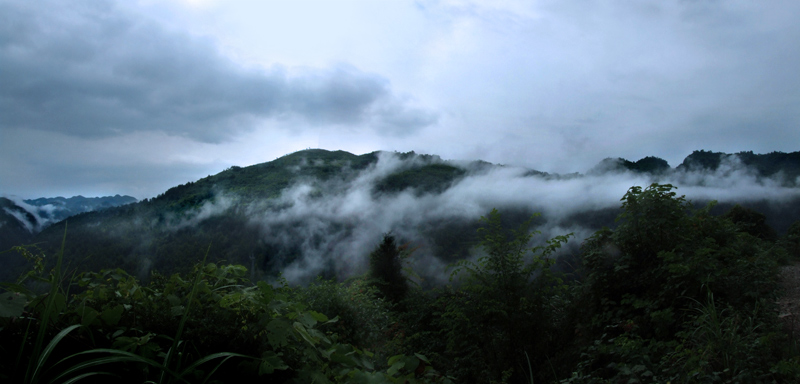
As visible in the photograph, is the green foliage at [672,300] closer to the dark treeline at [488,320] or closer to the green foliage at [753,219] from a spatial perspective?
the dark treeline at [488,320]

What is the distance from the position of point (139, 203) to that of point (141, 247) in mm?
10394

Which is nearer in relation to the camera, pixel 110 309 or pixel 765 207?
pixel 110 309

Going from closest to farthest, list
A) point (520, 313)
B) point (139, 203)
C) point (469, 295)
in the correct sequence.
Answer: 1. point (520, 313)
2. point (469, 295)
3. point (139, 203)

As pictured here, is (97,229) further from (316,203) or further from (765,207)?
(765,207)

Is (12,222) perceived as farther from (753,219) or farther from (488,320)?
(753,219)

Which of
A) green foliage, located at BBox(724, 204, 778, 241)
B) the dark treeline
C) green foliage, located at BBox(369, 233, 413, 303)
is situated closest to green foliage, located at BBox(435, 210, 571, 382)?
the dark treeline

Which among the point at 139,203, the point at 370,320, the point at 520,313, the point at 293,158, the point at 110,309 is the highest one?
the point at 293,158

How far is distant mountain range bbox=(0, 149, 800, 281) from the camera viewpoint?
14.5m

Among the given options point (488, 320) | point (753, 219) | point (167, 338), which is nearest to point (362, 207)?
point (753, 219)

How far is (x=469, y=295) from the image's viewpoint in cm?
504

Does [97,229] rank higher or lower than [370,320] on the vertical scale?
higher

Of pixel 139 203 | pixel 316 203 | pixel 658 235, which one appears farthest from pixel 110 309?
pixel 316 203

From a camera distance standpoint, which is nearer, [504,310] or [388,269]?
[504,310]

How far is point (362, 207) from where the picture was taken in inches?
1806
